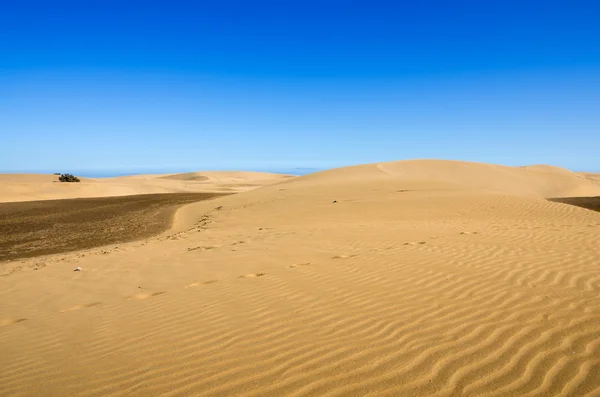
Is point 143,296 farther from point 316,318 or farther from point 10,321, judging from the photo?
point 316,318

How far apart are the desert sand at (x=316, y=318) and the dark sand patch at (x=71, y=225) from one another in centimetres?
273

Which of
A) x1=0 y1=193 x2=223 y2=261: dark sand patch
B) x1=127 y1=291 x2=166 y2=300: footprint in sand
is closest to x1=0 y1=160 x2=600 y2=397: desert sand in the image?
x1=127 y1=291 x2=166 y2=300: footprint in sand

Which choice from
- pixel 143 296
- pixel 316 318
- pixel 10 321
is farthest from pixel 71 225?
pixel 316 318

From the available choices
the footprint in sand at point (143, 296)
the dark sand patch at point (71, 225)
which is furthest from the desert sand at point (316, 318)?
the dark sand patch at point (71, 225)

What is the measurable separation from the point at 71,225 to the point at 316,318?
56.8 ft

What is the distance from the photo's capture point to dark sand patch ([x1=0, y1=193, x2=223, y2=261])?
42.4ft

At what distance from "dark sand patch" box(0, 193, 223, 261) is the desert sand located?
8.95 feet

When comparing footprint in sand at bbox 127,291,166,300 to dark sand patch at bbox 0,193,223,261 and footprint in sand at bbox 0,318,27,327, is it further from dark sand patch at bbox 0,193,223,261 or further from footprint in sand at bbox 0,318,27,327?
dark sand patch at bbox 0,193,223,261

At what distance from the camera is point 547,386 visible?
2.86m

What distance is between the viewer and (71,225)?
57.4 ft

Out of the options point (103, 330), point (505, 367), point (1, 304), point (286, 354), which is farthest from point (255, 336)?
point (1, 304)

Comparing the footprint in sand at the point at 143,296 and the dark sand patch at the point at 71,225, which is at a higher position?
the footprint in sand at the point at 143,296

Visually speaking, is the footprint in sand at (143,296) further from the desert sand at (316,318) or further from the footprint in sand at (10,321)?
the footprint in sand at (10,321)

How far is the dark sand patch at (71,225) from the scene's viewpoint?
42.4 ft
